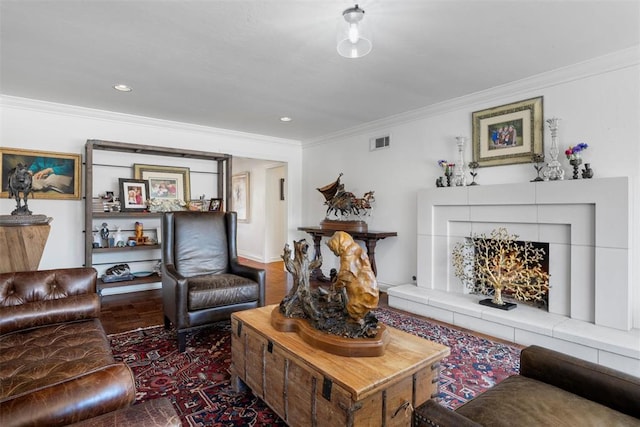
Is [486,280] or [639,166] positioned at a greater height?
[639,166]

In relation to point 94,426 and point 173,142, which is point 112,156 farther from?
point 94,426

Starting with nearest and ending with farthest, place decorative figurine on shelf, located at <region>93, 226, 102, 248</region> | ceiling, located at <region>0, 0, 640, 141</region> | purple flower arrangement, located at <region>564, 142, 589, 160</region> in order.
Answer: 1. ceiling, located at <region>0, 0, 640, 141</region>
2. purple flower arrangement, located at <region>564, 142, 589, 160</region>
3. decorative figurine on shelf, located at <region>93, 226, 102, 248</region>

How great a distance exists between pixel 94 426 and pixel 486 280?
328cm

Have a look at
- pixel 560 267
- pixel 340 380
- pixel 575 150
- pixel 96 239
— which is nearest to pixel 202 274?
pixel 96 239

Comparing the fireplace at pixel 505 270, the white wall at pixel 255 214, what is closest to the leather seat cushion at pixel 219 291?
the fireplace at pixel 505 270

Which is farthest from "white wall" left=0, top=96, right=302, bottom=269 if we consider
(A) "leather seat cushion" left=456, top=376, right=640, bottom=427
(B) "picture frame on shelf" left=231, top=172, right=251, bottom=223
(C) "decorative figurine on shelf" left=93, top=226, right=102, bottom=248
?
(A) "leather seat cushion" left=456, top=376, right=640, bottom=427

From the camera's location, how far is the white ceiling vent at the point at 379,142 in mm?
4574

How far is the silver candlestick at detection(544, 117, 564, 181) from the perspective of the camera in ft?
9.64

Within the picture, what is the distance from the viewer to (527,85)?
316 cm

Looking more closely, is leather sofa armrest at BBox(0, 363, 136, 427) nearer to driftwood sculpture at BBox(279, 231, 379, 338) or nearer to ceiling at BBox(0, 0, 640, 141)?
driftwood sculpture at BBox(279, 231, 379, 338)

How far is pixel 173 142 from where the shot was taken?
4.71m

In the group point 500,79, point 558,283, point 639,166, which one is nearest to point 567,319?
point 558,283

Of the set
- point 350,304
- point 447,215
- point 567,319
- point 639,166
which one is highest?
point 639,166

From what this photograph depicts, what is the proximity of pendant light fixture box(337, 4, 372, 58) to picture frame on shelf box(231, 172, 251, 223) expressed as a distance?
6092 mm
